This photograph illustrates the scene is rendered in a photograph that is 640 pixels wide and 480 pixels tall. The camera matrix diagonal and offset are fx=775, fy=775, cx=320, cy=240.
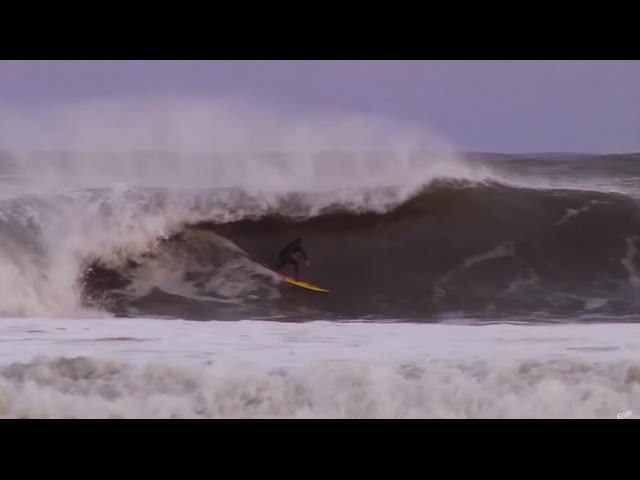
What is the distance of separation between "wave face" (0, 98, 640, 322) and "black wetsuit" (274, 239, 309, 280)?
0.10 m

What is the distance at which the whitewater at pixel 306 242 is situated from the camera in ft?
17.5

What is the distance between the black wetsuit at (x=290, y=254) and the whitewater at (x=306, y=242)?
14 cm

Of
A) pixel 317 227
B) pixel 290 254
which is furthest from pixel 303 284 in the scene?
pixel 317 227

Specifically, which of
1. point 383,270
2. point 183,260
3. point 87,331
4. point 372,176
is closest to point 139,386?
point 87,331

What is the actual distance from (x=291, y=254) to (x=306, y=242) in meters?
0.22

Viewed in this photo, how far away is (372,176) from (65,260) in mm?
2644

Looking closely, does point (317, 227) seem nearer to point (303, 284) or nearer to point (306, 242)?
point (306, 242)

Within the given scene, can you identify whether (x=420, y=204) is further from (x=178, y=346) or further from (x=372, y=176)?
(x=178, y=346)

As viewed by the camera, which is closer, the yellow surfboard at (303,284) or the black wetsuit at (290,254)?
the yellow surfboard at (303,284)

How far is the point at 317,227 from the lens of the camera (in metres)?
6.64

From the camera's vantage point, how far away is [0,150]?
631cm

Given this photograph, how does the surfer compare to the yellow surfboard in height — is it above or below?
above

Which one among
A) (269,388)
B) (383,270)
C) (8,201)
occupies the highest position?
(8,201)

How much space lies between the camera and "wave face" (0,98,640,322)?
6047 millimetres
